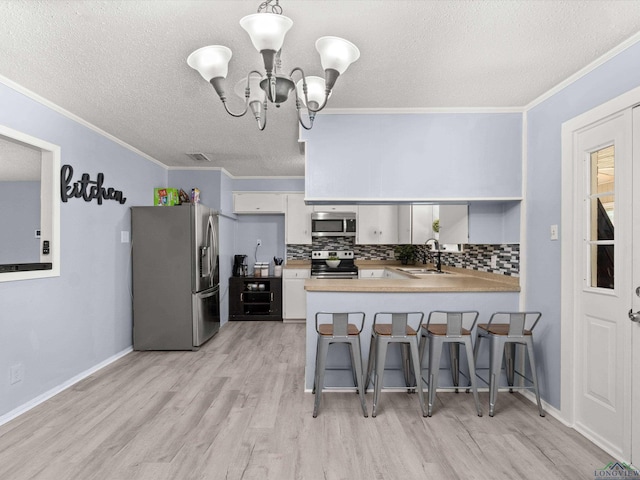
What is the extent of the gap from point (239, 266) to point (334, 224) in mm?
1697

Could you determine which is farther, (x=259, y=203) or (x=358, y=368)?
(x=259, y=203)

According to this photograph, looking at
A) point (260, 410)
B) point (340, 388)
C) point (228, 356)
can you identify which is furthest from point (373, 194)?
point (228, 356)

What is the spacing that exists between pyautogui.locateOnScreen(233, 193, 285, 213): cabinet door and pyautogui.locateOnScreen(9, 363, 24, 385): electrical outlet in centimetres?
354

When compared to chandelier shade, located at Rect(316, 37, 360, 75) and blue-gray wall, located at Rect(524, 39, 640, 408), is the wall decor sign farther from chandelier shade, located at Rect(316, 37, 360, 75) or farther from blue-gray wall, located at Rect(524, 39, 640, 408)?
blue-gray wall, located at Rect(524, 39, 640, 408)

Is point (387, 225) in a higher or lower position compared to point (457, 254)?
higher

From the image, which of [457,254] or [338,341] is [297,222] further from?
[338,341]

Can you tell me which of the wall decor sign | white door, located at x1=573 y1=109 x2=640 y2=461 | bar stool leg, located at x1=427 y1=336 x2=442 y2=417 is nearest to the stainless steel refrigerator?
the wall decor sign

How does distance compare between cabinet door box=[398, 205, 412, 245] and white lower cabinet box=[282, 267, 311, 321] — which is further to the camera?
white lower cabinet box=[282, 267, 311, 321]

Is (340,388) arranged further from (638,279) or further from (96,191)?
(96,191)

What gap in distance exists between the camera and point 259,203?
5.72 meters

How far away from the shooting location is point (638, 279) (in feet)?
6.30

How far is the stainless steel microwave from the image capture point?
5.52 metres

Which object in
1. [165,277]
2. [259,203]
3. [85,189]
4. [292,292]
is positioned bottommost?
[292,292]

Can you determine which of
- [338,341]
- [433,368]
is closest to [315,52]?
[338,341]
